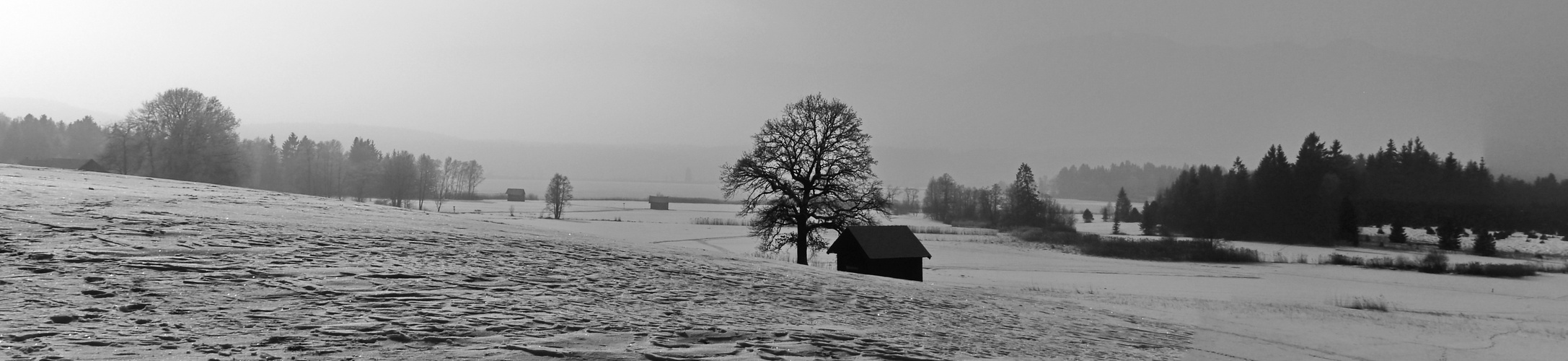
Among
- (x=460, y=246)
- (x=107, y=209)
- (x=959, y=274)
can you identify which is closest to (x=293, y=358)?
(x=460, y=246)

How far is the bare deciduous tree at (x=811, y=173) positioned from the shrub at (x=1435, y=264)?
1806 inches

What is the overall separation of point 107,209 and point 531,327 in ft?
24.4

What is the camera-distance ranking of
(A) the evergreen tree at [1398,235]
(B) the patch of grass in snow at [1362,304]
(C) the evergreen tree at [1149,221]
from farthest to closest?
1. (C) the evergreen tree at [1149,221]
2. (A) the evergreen tree at [1398,235]
3. (B) the patch of grass in snow at [1362,304]

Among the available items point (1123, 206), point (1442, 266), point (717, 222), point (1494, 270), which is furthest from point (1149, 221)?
point (717, 222)

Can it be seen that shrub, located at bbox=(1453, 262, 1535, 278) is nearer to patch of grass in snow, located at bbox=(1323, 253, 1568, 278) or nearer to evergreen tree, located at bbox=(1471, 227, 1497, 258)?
patch of grass in snow, located at bbox=(1323, 253, 1568, 278)

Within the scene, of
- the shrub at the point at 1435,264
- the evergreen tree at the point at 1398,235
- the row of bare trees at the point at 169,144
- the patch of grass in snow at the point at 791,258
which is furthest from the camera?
the evergreen tree at the point at 1398,235

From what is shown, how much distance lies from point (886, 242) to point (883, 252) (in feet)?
3.25

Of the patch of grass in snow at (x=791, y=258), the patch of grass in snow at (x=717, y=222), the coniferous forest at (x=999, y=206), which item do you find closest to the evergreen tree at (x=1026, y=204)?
the coniferous forest at (x=999, y=206)

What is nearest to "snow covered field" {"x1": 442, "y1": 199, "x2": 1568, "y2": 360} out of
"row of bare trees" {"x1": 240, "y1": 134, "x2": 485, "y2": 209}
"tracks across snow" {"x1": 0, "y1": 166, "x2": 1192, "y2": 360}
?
"tracks across snow" {"x1": 0, "y1": 166, "x2": 1192, "y2": 360}

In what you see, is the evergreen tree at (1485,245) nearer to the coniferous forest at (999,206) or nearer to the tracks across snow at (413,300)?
the coniferous forest at (999,206)

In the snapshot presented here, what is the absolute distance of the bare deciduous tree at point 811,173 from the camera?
3659cm

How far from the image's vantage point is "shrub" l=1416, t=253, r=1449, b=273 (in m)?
53.0

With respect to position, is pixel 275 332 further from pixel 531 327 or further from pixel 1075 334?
pixel 1075 334

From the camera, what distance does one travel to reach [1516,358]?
17172 mm
